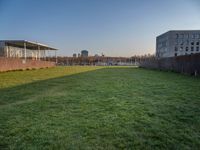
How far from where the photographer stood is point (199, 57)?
12.8m

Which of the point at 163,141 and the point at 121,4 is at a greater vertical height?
the point at 121,4

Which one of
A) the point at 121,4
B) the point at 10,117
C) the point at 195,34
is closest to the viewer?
the point at 10,117

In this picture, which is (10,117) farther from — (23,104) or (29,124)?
(23,104)

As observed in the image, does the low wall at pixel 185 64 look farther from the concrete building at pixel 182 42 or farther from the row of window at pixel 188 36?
the row of window at pixel 188 36

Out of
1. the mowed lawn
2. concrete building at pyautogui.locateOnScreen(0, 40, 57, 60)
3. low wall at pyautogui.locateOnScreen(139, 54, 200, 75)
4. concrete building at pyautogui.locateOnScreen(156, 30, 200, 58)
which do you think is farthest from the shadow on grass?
concrete building at pyautogui.locateOnScreen(156, 30, 200, 58)

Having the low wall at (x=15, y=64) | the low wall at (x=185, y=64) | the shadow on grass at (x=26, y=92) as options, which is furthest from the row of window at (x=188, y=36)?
the shadow on grass at (x=26, y=92)

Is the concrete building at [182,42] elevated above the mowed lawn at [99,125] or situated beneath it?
elevated above

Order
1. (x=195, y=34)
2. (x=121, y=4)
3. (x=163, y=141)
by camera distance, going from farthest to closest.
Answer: (x=195, y=34), (x=121, y=4), (x=163, y=141)

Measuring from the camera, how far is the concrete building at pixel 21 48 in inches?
1005

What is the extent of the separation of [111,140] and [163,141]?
2.18 ft

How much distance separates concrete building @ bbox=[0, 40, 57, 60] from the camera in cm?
2553

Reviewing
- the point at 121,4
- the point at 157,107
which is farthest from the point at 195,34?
the point at 157,107

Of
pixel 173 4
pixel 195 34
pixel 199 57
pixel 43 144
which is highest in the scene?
pixel 195 34

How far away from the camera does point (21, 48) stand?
35.0 meters
